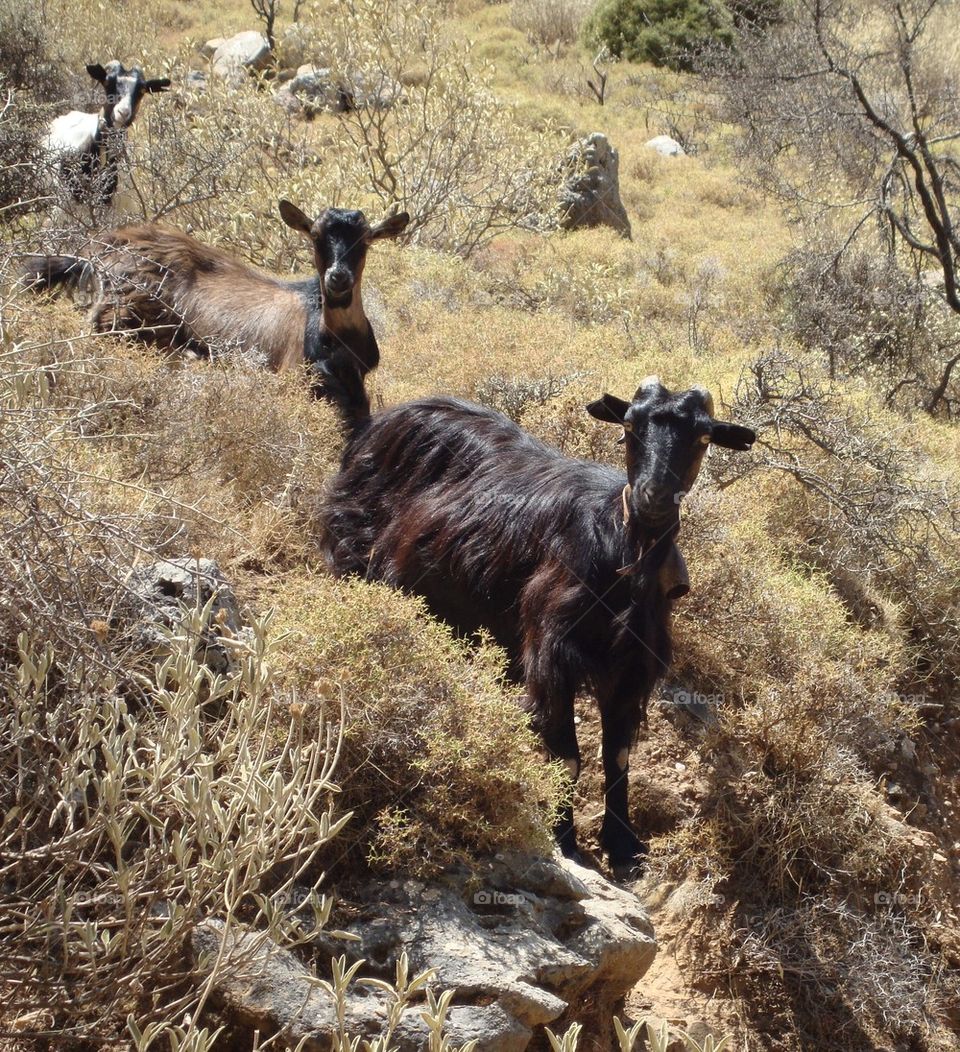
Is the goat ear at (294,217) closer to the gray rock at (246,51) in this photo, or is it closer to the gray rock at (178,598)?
the gray rock at (178,598)

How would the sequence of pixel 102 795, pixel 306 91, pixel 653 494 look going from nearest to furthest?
pixel 102 795, pixel 653 494, pixel 306 91

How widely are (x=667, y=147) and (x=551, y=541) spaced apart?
18431mm

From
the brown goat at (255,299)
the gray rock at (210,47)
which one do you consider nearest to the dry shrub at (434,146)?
the brown goat at (255,299)

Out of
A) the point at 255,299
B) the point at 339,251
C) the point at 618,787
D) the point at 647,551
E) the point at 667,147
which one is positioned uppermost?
the point at 667,147

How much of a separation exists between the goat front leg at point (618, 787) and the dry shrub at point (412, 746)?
1.99ft

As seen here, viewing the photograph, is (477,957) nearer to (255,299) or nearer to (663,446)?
(663,446)

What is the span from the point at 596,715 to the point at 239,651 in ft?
9.63

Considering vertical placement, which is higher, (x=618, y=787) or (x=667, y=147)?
(x=667, y=147)

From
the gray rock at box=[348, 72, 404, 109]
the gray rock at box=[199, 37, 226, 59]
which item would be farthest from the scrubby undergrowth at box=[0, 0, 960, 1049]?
the gray rock at box=[199, 37, 226, 59]

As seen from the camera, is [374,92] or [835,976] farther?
[374,92]

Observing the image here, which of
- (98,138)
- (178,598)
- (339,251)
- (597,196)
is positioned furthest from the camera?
(597,196)

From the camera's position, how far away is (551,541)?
16.7ft

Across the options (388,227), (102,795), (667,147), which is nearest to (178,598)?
(102,795)

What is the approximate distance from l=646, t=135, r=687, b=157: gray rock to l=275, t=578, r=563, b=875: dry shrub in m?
18.8
